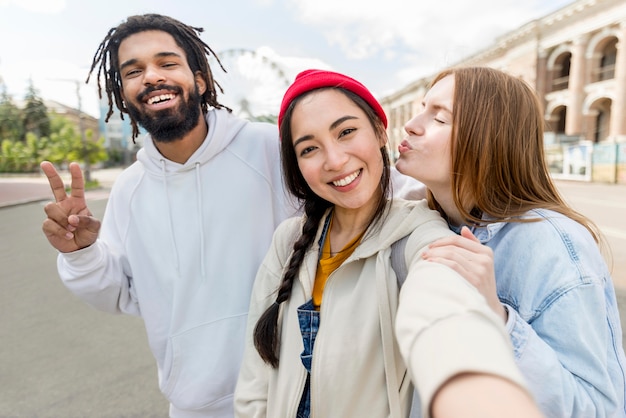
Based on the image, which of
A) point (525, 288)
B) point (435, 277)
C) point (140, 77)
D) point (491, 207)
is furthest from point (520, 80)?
point (140, 77)

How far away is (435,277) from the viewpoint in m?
0.73

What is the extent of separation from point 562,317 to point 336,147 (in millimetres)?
714

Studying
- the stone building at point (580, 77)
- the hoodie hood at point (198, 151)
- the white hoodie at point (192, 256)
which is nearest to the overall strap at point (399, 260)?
the white hoodie at point (192, 256)

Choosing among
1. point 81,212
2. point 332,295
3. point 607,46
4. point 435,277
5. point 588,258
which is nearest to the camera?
point 435,277

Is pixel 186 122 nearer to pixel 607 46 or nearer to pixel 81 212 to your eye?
pixel 81 212

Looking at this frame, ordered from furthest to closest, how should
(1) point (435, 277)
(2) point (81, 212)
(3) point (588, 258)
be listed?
(2) point (81, 212) < (3) point (588, 258) < (1) point (435, 277)

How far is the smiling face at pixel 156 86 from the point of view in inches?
62.4

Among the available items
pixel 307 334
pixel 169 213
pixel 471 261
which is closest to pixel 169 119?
pixel 169 213

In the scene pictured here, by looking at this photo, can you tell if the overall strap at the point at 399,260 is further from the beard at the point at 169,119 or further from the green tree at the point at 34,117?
the green tree at the point at 34,117

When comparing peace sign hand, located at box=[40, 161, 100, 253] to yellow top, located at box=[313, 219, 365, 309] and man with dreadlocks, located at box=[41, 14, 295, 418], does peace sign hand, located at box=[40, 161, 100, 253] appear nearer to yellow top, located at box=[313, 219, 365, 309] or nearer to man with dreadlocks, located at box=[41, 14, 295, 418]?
man with dreadlocks, located at box=[41, 14, 295, 418]

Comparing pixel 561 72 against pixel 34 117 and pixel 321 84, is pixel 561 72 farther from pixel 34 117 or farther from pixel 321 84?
pixel 34 117

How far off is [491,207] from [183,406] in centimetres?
139

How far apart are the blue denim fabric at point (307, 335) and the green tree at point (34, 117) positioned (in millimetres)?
52315

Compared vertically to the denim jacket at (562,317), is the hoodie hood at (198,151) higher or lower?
higher
